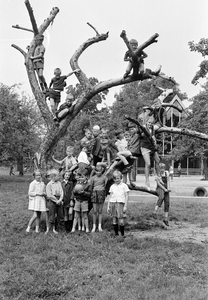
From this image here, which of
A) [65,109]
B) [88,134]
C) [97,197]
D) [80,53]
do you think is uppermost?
[80,53]

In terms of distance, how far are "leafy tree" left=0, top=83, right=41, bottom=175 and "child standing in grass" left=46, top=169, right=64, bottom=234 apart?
17351 mm

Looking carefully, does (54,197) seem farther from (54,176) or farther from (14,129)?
(14,129)

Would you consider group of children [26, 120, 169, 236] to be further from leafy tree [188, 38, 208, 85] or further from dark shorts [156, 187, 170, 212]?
leafy tree [188, 38, 208, 85]

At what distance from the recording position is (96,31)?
916 centimetres

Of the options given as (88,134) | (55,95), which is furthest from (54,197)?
(55,95)

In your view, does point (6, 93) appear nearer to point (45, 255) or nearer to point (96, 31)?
point (96, 31)

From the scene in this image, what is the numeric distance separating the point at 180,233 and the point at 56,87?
445 centimetres

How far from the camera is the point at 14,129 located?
28.3 meters

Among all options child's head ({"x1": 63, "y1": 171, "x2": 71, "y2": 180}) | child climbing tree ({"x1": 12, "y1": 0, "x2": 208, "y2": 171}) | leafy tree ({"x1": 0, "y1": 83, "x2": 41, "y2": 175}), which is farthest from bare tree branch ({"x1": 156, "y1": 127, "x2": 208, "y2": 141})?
leafy tree ({"x1": 0, "y1": 83, "x2": 41, "y2": 175})

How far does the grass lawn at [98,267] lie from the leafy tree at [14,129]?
1886 centimetres

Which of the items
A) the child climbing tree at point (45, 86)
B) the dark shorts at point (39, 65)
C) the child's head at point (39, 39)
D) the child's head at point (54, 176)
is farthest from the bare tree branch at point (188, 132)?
the child's head at point (39, 39)

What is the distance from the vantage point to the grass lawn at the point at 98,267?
4688 millimetres

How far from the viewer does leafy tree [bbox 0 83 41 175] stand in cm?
2653

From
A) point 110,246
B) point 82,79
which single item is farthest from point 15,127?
point 110,246
